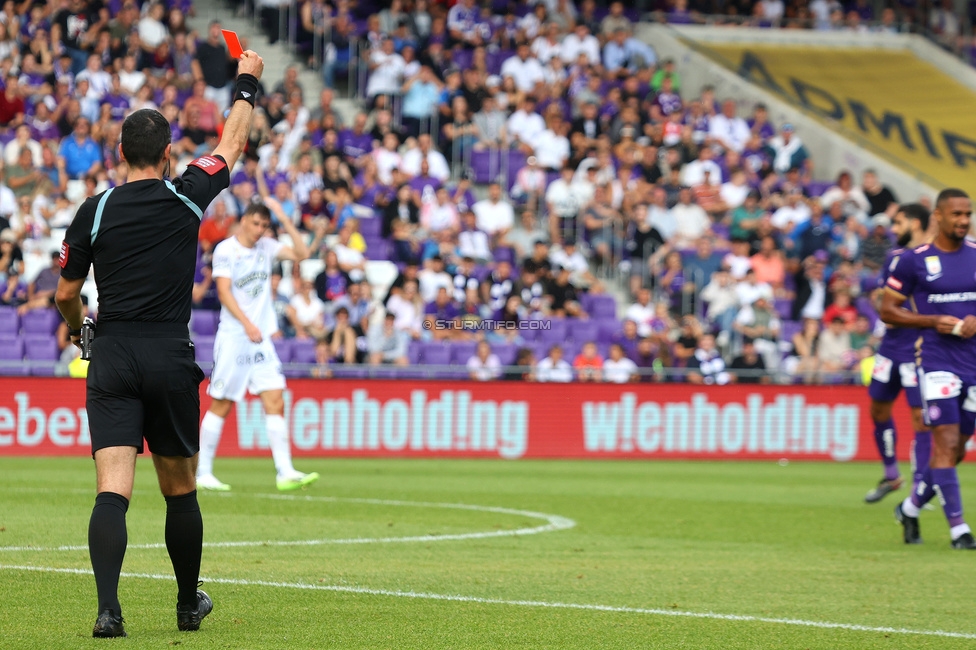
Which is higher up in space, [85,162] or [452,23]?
[452,23]

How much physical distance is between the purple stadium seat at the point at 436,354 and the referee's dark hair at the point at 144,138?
47.2ft

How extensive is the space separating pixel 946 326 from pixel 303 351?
11478mm

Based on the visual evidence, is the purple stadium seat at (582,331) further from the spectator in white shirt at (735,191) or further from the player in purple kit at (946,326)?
the player in purple kit at (946,326)

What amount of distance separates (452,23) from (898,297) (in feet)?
61.5

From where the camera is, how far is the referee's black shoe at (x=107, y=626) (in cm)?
625

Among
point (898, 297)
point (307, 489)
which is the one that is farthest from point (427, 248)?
point (898, 297)

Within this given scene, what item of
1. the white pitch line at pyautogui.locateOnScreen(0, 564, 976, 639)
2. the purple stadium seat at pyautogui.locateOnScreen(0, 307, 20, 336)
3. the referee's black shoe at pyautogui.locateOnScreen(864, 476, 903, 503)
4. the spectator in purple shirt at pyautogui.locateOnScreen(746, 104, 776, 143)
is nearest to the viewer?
the white pitch line at pyautogui.locateOnScreen(0, 564, 976, 639)

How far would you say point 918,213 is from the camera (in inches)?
507

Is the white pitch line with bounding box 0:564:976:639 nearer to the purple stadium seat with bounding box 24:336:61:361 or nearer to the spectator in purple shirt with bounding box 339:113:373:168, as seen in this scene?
the purple stadium seat with bounding box 24:336:61:361

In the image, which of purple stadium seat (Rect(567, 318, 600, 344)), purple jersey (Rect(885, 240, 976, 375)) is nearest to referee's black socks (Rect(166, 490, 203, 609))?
purple jersey (Rect(885, 240, 976, 375))

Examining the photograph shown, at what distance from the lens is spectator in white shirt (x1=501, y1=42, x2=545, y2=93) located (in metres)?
28.2

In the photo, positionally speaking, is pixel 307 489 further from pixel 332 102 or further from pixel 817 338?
pixel 332 102

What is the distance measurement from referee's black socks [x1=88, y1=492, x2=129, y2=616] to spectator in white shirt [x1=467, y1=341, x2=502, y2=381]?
14.3 metres

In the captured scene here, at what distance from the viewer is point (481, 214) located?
2416 centimetres
